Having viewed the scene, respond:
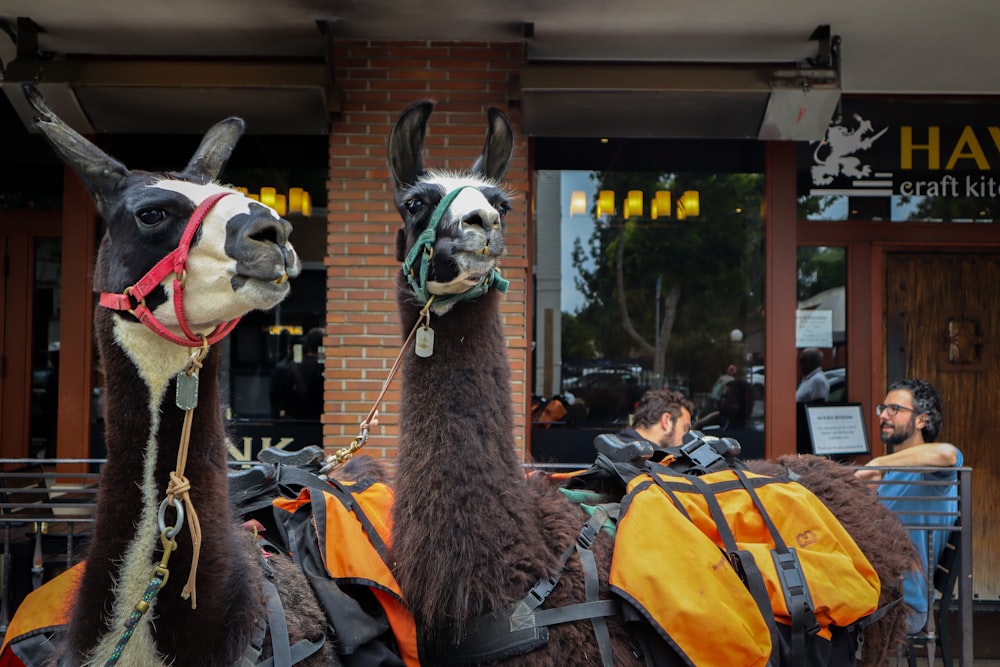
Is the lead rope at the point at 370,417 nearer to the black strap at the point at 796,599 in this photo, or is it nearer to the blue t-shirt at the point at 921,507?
the black strap at the point at 796,599

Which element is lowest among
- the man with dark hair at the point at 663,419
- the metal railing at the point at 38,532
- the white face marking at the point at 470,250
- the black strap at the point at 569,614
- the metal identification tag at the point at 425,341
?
the metal railing at the point at 38,532

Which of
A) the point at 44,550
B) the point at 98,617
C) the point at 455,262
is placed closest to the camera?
the point at 98,617

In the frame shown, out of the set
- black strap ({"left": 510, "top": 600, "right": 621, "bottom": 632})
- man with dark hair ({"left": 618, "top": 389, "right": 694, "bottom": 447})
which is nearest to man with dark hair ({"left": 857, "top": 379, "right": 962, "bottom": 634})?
man with dark hair ({"left": 618, "top": 389, "right": 694, "bottom": 447})

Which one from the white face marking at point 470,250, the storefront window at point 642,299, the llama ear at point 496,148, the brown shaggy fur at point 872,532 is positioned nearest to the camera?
the white face marking at point 470,250

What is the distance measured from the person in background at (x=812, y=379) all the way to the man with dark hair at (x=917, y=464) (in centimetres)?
176

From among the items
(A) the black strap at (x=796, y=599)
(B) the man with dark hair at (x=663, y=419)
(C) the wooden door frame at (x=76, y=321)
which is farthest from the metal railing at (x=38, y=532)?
(B) the man with dark hair at (x=663, y=419)

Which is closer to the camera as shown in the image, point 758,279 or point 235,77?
point 235,77

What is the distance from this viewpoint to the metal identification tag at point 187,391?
193 centimetres

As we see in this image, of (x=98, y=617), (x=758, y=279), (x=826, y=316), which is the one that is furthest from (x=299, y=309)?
(x=98, y=617)

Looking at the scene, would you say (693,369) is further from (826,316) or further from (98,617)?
(98,617)

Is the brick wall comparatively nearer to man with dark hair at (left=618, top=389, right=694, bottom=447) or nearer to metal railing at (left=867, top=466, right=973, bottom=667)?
man with dark hair at (left=618, top=389, right=694, bottom=447)

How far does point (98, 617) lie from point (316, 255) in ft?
15.3

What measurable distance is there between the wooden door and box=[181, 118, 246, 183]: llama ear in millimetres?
5803

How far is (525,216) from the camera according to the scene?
5.74 meters
